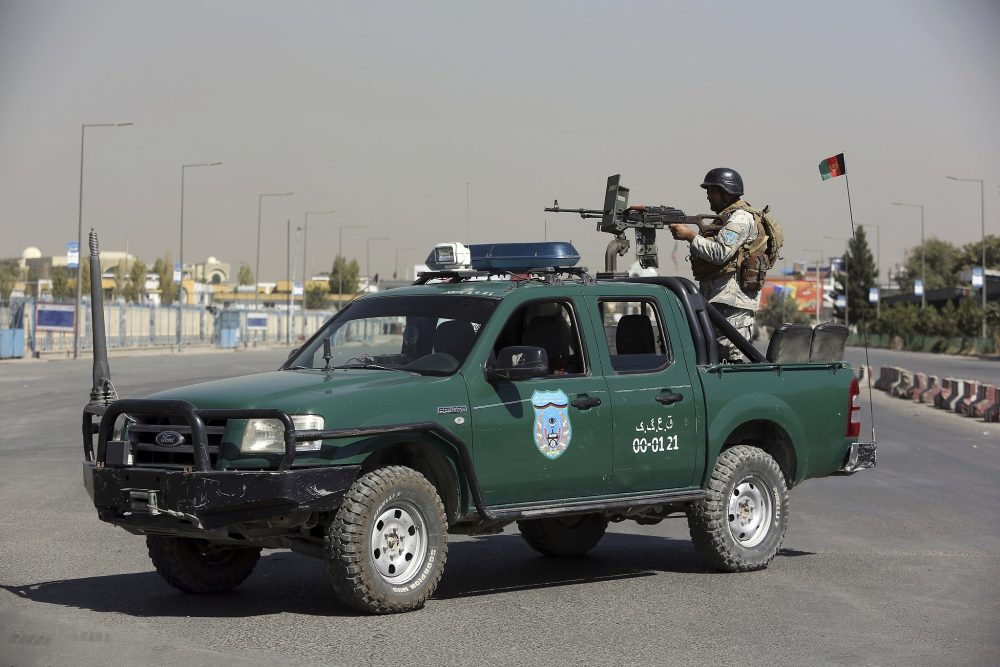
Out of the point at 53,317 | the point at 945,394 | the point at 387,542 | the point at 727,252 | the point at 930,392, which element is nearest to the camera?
the point at 387,542

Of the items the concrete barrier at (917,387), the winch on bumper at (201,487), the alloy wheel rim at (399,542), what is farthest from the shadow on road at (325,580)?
the concrete barrier at (917,387)

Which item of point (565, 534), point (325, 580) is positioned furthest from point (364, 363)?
point (565, 534)

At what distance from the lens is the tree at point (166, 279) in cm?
14188

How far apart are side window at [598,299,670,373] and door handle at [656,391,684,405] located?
0.64 ft

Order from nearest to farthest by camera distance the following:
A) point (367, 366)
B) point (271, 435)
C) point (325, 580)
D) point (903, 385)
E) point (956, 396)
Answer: point (271, 435), point (367, 366), point (325, 580), point (956, 396), point (903, 385)

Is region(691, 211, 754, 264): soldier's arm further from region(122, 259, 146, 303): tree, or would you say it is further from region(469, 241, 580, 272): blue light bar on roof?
region(122, 259, 146, 303): tree

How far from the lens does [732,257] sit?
10.5 meters

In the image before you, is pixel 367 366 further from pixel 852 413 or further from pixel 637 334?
pixel 852 413

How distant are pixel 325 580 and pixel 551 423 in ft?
5.84

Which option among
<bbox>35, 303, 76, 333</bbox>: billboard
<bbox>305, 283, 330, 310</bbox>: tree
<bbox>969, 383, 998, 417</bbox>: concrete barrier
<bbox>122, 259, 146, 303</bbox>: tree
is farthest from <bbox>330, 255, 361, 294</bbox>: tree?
<bbox>969, 383, 998, 417</bbox>: concrete barrier

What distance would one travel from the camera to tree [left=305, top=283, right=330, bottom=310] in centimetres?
13400

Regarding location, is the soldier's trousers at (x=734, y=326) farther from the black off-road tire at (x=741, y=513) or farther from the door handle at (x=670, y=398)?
the door handle at (x=670, y=398)

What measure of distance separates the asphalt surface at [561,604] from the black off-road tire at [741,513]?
0.15m

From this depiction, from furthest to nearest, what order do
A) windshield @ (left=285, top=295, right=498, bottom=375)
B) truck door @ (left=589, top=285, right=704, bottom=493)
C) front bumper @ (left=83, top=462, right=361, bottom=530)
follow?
truck door @ (left=589, top=285, right=704, bottom=493)
windshield @ (left=285, top=295, right=498, bottom=375)
front bumper @ (left=83, top=462, right=361, bottom=530)
